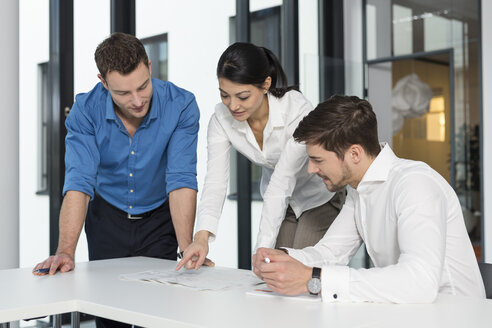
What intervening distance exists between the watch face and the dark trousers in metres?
1.11

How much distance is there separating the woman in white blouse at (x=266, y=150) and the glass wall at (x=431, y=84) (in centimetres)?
252

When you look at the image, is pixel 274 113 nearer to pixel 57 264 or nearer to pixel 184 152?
pixel 184 152

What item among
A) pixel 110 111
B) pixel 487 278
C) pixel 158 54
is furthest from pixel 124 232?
pixel 158 54

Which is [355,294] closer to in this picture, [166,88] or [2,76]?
[166,88]

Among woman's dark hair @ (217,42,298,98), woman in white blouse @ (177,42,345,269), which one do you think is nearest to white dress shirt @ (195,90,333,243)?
woman in white blouse @ (177,42,345,269)

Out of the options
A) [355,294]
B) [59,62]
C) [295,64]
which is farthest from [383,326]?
[295,64]

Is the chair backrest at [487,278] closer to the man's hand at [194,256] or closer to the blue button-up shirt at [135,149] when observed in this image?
the man's hand at [194,256]

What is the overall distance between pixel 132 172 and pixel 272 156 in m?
0.57

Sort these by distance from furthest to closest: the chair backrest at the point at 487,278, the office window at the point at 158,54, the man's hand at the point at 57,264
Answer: the office window at the point at 158,54, the man's hand at the point at 57,264, the chair backrest at the point at 487,278

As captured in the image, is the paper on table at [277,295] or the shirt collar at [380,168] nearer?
the paper on table at [277,295]

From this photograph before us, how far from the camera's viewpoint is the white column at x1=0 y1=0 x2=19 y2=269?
322 cm

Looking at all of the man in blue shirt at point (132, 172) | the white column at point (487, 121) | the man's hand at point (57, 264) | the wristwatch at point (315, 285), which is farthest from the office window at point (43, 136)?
the white column at point (487, 121)

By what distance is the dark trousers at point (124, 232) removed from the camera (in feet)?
8.45

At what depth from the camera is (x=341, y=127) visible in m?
1.85
